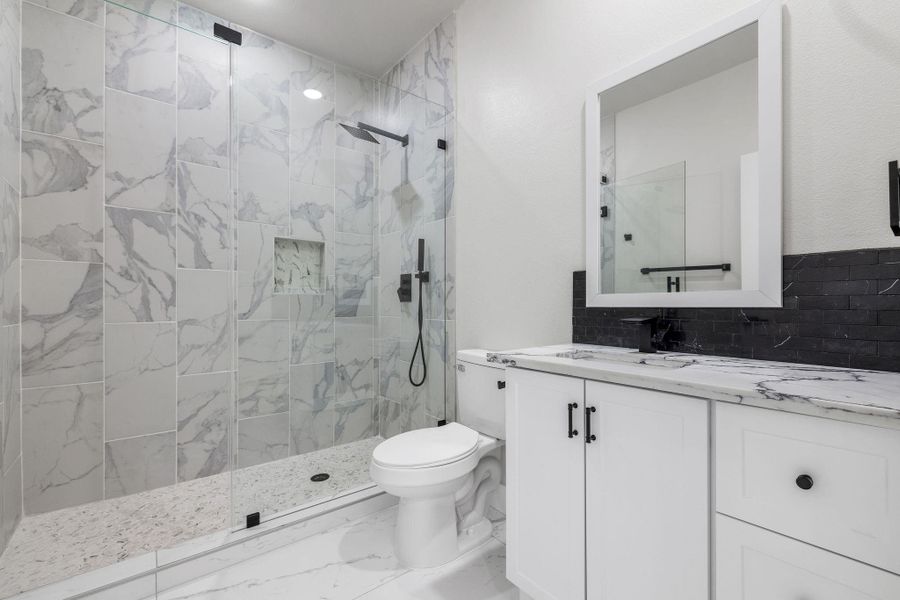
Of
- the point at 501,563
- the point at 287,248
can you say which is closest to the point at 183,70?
the point at 287,248

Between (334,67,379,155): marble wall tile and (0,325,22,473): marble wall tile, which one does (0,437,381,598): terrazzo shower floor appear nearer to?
(0,325,22,473): marble wall tile

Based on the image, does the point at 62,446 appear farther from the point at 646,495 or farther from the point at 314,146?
the point at 646,495

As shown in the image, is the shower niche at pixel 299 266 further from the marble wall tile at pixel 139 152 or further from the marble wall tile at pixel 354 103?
the marble wall tile at pixel 139 152

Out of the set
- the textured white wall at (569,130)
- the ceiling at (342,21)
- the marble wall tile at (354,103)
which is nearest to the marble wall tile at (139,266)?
the marble wall tile at (354,103)

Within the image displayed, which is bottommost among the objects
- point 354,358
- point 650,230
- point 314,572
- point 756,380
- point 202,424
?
point 314,572

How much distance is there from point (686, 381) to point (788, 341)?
52 centimetres

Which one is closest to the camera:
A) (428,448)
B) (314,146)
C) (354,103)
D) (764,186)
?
(764,186)

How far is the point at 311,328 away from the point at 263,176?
2.81 feet

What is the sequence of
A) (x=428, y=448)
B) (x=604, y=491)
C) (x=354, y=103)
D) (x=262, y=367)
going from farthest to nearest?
(x=354, y=103) < (x=262, y=367) < (x=428, y=448) < (x=604, y=491)

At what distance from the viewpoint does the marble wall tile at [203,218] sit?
88.8 inches

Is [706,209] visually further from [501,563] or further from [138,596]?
[138,596]

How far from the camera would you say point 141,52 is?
7.04 ft

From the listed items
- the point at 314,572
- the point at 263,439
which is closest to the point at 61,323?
the point at 263,439

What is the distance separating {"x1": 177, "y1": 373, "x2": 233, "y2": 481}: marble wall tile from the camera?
224 centimetres
